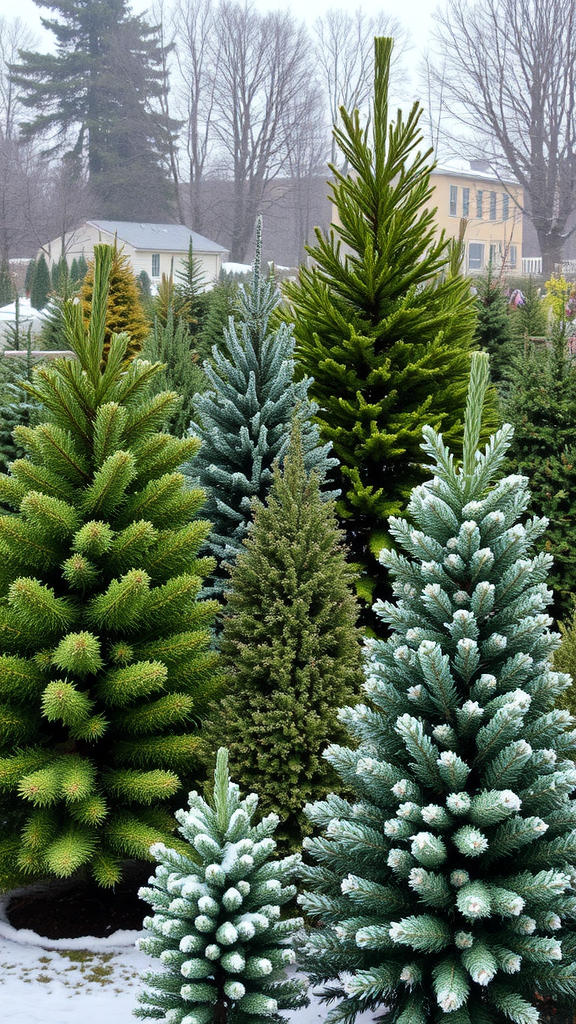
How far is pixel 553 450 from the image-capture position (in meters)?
7.05

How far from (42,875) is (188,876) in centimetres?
186

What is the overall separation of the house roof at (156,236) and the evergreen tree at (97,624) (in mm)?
50599

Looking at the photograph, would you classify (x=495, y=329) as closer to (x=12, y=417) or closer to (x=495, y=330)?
(x=495, y=330)

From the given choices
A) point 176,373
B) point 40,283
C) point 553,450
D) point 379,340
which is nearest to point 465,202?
point 40,283

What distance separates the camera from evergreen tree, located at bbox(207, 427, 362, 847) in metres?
4.26

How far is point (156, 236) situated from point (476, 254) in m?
26.7

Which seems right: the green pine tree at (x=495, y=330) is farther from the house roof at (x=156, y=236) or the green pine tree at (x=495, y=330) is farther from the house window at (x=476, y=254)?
the house window at (x=476, y=254)

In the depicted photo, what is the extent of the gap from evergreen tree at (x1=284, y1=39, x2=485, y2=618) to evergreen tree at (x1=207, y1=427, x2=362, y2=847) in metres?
1.49

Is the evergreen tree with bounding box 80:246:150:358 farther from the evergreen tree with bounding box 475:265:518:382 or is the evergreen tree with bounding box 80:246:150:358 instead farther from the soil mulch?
the soil mulch

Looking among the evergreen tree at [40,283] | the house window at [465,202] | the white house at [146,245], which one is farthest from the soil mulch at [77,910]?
the house window at [465,202]

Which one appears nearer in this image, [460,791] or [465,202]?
[460,791]

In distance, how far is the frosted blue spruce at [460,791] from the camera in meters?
2.87

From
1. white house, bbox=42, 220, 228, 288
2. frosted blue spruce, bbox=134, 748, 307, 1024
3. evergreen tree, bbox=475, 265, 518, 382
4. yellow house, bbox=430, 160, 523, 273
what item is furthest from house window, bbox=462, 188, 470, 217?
frosted blue spruce, bbox=134, 748, 307, 1024

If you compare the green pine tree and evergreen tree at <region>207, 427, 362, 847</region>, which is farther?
the green pine tree
